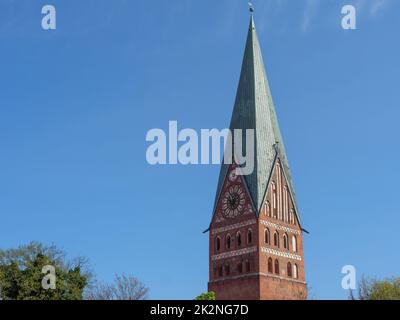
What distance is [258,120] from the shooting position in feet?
266

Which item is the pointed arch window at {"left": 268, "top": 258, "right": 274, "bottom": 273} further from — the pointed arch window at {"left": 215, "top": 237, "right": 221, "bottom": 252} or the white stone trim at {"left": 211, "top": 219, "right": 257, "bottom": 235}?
the pointed arch window at {"left": 215, "top": 237, "right": 221, "bottom": 252}

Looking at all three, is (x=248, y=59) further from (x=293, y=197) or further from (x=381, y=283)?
(x=381, y=283)

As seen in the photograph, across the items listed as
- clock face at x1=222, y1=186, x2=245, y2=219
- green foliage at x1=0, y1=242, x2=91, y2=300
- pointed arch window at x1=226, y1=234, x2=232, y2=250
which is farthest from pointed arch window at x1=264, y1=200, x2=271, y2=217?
green foliage at x1=0, y1=242, x2=91, y2=300

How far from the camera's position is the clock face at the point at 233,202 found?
78500mm

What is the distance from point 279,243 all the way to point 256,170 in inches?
350

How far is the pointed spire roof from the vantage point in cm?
7819

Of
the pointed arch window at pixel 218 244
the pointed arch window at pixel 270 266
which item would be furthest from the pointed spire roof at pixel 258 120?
the pointed arch window at pixel 270 266

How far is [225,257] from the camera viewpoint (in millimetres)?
77938

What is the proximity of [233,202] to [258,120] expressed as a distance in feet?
34.2

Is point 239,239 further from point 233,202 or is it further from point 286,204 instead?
point 286,204

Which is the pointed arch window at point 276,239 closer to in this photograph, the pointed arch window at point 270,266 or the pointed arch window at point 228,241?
the pointed arch window at point 270,266
